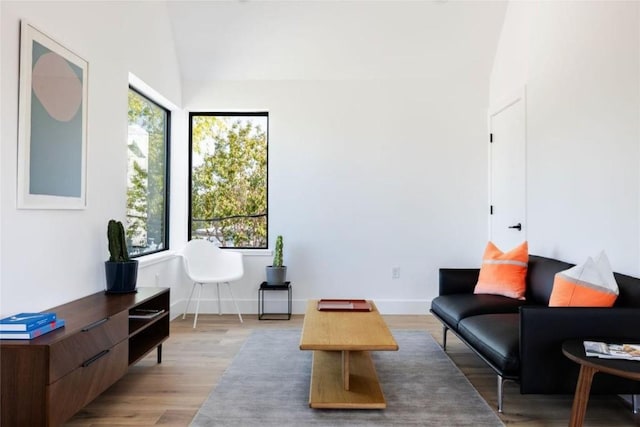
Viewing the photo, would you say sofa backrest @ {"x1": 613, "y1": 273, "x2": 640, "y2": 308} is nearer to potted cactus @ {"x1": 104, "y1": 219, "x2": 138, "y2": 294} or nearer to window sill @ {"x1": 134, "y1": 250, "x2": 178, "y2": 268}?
potted cactus @ {"x1": 104, "y1": 219, "x2": 138, "y2": 294}

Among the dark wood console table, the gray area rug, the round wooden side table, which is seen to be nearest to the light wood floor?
the gray area rug

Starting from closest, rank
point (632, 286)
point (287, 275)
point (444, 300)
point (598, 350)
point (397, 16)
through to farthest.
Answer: point (598, 350)
point (632, 286)
point (444, 300)
point (397, 16)
point (287, 275)

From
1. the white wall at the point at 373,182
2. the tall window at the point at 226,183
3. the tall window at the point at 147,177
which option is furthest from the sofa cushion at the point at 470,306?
the tall window at the point at 147,177

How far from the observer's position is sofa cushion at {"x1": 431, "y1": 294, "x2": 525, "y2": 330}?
2.84 m

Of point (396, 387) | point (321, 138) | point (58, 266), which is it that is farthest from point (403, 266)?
point (58, 266)

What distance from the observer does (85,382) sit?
6.46 feet

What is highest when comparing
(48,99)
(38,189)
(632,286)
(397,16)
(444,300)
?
(397,16)

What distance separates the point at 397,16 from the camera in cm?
407

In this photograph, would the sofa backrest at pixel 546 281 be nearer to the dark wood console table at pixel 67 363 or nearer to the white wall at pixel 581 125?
the white wall at pixel 581 125

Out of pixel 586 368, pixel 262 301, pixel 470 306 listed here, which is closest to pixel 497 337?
pixel 586 368

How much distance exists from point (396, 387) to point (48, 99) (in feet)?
8.65

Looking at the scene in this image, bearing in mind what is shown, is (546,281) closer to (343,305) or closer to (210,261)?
(343,305)

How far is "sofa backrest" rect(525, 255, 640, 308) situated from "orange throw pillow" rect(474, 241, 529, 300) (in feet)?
0.18

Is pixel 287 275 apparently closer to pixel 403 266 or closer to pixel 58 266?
pixel 403 266
